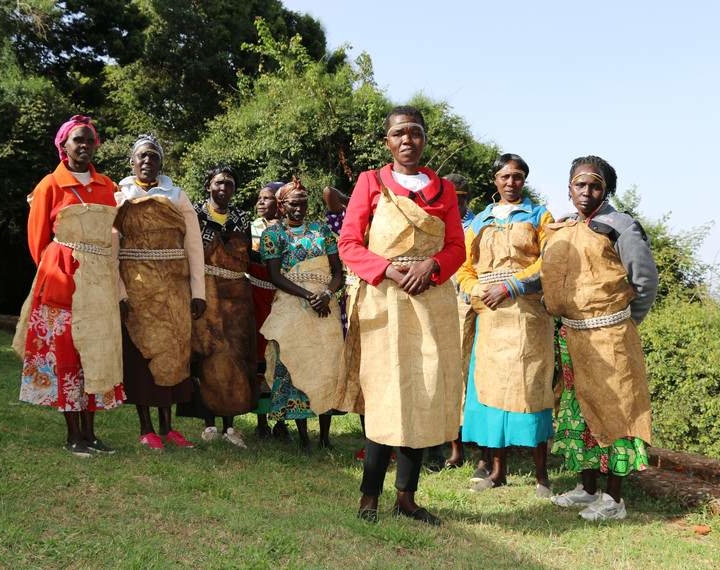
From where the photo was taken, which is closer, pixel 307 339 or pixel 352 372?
pixel 352 372

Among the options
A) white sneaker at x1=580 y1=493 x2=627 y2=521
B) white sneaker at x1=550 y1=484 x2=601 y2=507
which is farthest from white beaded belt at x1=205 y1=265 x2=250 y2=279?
white sneaker at x1=580 y1=493 x2=627 y2=521

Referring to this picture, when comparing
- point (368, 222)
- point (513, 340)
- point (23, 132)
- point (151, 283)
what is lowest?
point (513, 340)

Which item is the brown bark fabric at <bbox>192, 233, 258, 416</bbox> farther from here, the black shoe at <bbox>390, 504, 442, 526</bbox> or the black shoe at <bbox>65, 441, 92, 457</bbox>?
the black shoe at <bbox>390, 504, 442, 526</bbox>

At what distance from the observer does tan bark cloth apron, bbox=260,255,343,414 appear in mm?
5566

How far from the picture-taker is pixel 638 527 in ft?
13.9

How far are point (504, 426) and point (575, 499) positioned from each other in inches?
25.5

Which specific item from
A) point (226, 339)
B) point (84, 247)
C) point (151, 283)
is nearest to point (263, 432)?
point (226, 339)

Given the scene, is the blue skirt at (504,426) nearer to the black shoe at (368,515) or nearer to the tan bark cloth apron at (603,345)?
the tan bark cloth apron at (603,345)

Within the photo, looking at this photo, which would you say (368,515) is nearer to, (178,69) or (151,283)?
(151,283)

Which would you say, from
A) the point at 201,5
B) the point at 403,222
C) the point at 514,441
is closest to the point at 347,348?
the point at 403,222

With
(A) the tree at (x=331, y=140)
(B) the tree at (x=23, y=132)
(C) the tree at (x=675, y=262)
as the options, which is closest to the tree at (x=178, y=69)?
(B) the tree at (x=23, y=132)

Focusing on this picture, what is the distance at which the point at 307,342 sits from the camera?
5.61 meters

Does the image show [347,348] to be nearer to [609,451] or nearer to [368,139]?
[609,451]

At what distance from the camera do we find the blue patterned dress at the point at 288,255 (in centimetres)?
565
